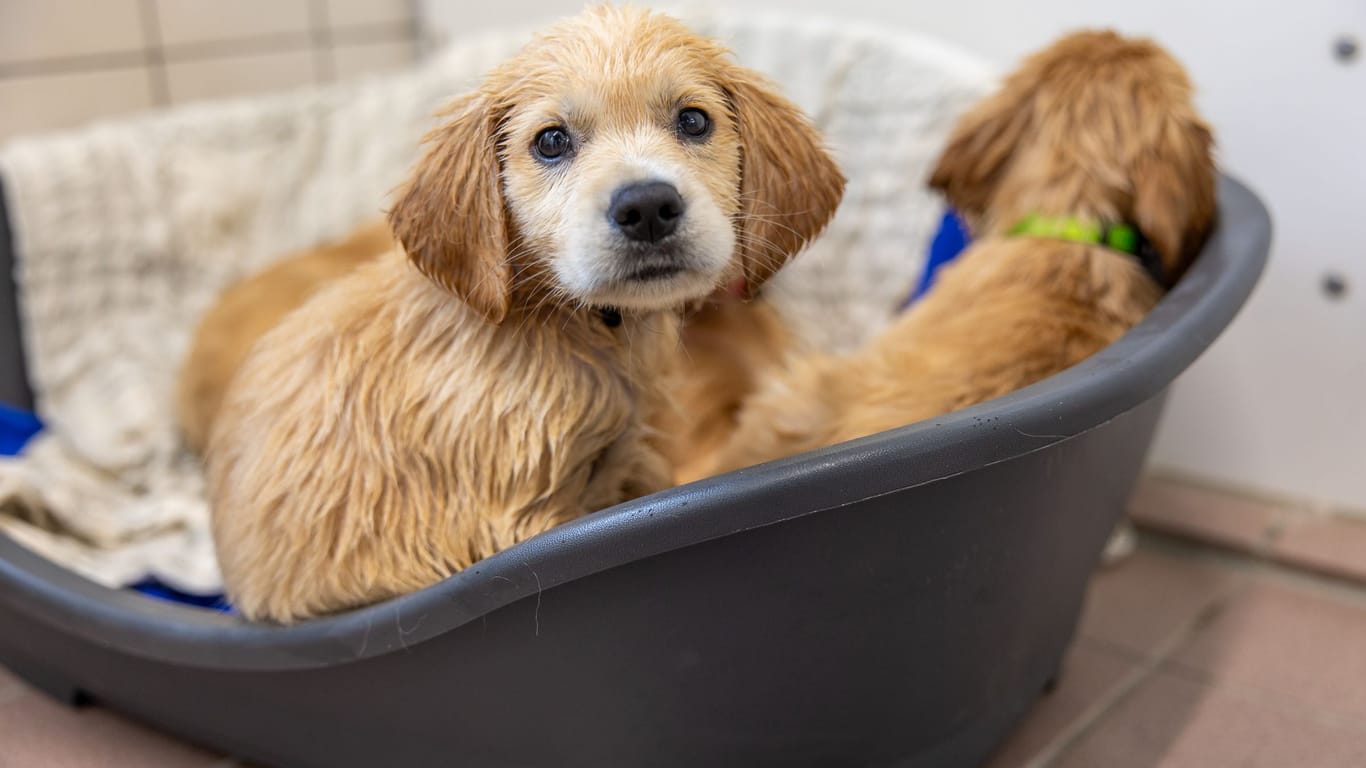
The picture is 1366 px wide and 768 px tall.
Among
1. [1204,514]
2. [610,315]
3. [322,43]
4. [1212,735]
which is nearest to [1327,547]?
[1204,514]

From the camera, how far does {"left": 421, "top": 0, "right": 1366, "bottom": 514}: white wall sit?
5.01 ft

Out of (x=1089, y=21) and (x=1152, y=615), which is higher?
(x=1089, y=21)

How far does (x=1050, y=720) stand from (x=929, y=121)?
0.91 meters

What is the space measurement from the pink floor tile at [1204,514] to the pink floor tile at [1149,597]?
44 mm

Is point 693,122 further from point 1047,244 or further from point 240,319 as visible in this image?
point 240,319

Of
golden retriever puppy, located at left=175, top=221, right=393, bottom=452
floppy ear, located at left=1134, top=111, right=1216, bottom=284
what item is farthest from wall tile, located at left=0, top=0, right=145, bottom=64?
floppy ear, located at left=1134, top=111, right=1216, bottom=284

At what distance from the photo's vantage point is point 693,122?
0.89 meters

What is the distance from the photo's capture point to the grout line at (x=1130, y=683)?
1.24m

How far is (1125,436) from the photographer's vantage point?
3.57 ft

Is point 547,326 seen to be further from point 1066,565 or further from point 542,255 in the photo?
point 1066,565

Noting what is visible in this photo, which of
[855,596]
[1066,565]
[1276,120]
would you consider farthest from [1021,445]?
[1276,120]

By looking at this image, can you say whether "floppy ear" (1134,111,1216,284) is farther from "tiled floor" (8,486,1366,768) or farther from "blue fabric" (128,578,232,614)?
"blue fabric" (128,578,232,614)

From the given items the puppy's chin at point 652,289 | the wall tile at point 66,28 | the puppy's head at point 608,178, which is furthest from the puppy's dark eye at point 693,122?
the wall tile at point 66,28

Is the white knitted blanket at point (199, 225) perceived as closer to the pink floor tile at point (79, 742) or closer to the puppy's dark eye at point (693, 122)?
the pink floor tile at point (79, 742)
